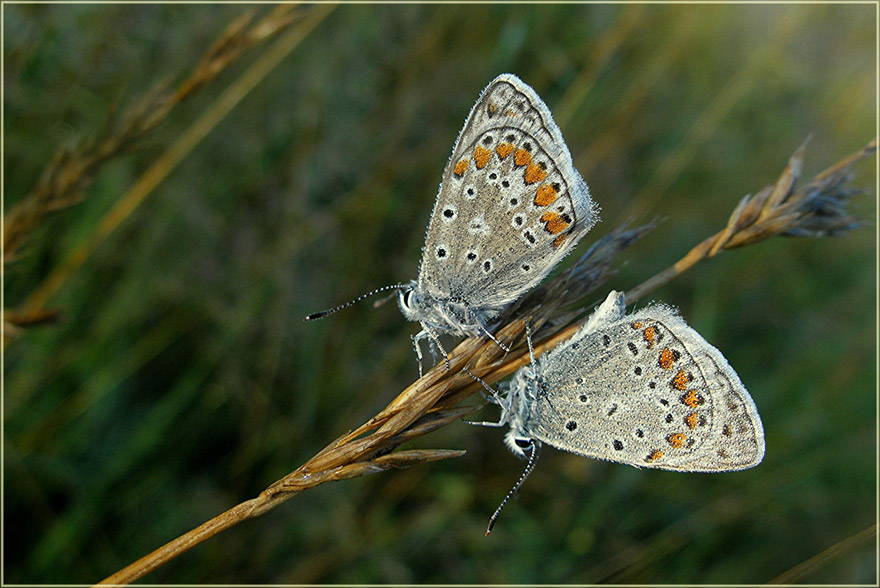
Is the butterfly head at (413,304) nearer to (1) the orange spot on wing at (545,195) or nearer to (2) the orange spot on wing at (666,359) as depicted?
(1) the orange spot on wing at (545,195)

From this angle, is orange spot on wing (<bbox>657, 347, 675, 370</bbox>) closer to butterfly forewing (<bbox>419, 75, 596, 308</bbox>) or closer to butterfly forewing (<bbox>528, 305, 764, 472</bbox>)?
butterfly forewing (<bbox>528, 305, 764, 472</bbox>)

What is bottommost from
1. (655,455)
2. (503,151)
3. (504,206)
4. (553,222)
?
(655,455)

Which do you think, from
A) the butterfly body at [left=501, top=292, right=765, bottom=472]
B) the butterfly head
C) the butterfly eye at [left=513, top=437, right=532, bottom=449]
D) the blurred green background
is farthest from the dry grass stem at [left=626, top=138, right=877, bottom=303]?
the blurred green background

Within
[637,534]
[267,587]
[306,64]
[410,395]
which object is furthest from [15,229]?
[637,534]

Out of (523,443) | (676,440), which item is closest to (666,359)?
(676,440)

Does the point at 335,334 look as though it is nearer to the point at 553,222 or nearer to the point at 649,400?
the point at 553,222

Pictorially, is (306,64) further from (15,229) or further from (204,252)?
(15,229)
